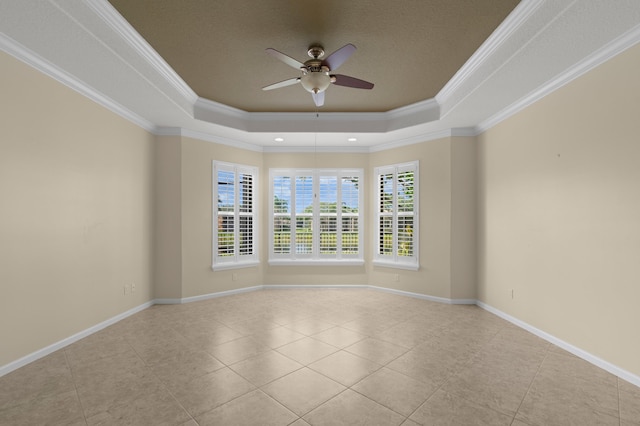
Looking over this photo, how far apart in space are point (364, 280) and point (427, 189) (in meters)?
2.02

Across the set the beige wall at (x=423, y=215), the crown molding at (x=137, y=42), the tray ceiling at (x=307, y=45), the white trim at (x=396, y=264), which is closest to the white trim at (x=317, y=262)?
the white trim at (x=396, y=264)

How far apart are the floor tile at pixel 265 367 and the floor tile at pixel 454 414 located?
1100 mm

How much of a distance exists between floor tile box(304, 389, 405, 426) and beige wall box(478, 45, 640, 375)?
6.93ft

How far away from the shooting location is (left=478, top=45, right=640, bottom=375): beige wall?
100 inches

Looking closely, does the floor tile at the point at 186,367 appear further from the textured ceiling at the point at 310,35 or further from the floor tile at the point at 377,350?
the textured ceiling at the point at 310,35

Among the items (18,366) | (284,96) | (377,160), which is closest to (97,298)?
(18,366)

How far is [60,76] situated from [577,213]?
5.25 metres

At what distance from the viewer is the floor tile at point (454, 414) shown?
198 cm

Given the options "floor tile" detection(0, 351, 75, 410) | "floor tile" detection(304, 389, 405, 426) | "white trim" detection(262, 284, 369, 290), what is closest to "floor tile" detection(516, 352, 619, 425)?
"floor tile" detection(304, 389, 405, 426)

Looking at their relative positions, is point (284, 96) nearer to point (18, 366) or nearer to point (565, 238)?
point (565, 238)

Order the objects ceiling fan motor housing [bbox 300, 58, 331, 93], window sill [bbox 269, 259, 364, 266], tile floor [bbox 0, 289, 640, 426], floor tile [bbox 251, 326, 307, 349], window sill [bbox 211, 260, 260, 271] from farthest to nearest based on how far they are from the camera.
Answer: window sill [bbox 269, 259, 364, 266] < window sill [bbox 211, 260, 260, 271] < floor tile [bbox 251, 326, 307, 349] < ceiling fan motor housing [bbox 300, 58, 331, 93] < tile floor [bbox 0, 289, 640, 426]

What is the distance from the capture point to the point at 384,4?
2418 mm

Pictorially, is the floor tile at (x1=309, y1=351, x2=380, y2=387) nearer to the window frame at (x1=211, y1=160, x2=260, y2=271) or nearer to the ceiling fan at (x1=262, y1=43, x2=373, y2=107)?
the ceiling fan at (x1=262, y1=43, x2=373, y2=107)

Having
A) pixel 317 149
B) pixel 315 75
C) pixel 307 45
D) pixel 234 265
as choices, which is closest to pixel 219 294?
pixel 234 265
